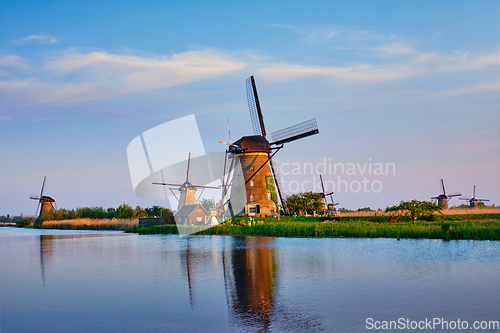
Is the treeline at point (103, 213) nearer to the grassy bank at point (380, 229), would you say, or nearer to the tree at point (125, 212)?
the tree at point (125, 212)

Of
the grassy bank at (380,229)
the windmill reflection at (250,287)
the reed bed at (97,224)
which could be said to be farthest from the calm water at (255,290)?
the reed bed at (97,224)

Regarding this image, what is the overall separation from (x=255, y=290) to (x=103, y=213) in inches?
2242

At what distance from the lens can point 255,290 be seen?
11352 millimetres

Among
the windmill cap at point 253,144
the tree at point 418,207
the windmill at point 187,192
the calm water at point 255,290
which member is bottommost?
the calm water at point 255,290

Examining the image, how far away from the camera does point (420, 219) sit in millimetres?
33625

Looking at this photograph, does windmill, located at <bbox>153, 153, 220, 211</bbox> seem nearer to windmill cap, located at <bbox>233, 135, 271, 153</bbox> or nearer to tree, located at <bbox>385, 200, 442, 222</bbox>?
windmill cap, located at <bbox>233, 135, 271, 153</bbox>

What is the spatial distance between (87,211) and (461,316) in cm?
6325

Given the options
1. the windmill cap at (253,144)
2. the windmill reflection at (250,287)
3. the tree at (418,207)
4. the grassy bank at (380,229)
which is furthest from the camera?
the windmill cap at (253,144)

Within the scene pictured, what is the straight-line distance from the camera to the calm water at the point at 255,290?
8539 mm

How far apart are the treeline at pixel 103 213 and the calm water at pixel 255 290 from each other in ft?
133

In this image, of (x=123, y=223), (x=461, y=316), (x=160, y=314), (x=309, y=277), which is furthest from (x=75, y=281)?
(x=123, y=223)

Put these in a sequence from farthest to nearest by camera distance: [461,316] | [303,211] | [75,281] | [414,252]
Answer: [303,211], [414,252], [75,281], [461,316]

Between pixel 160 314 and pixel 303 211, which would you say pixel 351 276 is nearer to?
pixel 160 314

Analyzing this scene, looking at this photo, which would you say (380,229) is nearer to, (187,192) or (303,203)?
(303,203)
